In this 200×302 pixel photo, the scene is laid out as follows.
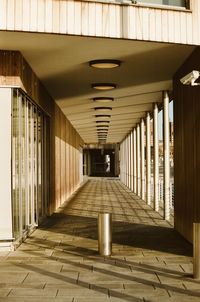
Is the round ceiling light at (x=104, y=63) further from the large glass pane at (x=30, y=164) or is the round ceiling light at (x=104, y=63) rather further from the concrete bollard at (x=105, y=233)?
the concrete bollard at (x=105, y=233)

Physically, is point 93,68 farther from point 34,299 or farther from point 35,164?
point 34,299

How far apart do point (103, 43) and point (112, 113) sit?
33.9 ft

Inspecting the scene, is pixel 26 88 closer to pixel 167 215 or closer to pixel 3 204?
pixel 3 204

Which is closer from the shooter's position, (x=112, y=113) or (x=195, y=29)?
(x=195, y=29)

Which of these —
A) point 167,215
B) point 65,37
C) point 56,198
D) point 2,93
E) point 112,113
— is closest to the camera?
point 65,37

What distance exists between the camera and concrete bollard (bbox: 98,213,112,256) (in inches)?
318

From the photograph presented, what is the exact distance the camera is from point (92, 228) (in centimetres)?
1152

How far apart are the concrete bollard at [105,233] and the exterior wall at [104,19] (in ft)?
9.57

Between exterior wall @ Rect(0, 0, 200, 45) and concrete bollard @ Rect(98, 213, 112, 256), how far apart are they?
2.92 meters

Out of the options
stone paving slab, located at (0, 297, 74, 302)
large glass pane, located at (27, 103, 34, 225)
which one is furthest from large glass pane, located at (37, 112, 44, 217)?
stone paving slab, located at (0, 297, 74, 302)

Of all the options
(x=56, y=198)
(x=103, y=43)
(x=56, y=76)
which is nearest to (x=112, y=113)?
(x=56, y=198)

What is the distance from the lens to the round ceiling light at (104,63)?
9.53 metres

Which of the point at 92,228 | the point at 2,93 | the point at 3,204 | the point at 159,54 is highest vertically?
the point at 159,54

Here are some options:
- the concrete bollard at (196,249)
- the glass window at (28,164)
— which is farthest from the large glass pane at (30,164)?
the concrete bollard at (196,249)
